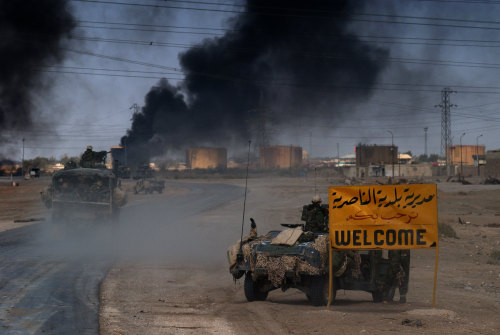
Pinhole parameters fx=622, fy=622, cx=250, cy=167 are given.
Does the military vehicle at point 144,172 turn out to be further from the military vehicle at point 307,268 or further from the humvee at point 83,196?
the military vehicle at point 307,268

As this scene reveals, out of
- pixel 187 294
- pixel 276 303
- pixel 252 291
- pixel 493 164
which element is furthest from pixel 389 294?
pixel 493 164

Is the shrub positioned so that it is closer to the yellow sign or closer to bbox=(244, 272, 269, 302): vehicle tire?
the yellow sign

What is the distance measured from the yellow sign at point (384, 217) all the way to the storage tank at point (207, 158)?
111m

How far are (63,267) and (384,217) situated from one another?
908 centimetres

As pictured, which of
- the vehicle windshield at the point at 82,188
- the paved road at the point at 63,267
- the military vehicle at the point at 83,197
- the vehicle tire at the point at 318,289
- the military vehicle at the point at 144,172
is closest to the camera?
the paved road at the point at 63,267

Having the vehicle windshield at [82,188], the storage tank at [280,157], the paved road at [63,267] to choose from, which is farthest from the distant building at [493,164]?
the vehicle windshield at [82,188]

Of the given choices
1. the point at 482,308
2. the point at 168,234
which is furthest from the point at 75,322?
the point at 168,234

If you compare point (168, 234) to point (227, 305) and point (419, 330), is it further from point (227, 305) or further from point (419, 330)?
point (419, 330)

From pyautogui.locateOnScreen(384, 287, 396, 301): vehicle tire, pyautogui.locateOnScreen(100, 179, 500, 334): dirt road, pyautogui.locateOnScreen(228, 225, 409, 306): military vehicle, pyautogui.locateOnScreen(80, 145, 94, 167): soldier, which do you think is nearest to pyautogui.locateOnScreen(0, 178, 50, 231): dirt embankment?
pyautogui.locateOnScreen(80, 145, 94, 167): soldier

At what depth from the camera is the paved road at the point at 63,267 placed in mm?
9633

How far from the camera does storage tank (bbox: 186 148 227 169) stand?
121188mm

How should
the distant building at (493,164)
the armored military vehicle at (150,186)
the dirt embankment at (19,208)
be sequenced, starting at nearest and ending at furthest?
1. the dirt embankment at (19,208)
2. the armored military vehicle at (150,186)
3. the distant building at (493,164)

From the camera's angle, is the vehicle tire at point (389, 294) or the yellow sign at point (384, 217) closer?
the yellow sign at point (384, 217)

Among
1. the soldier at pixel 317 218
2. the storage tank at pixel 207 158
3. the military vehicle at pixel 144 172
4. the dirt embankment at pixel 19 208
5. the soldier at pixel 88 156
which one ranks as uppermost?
the storage tank at pixel 207 158
